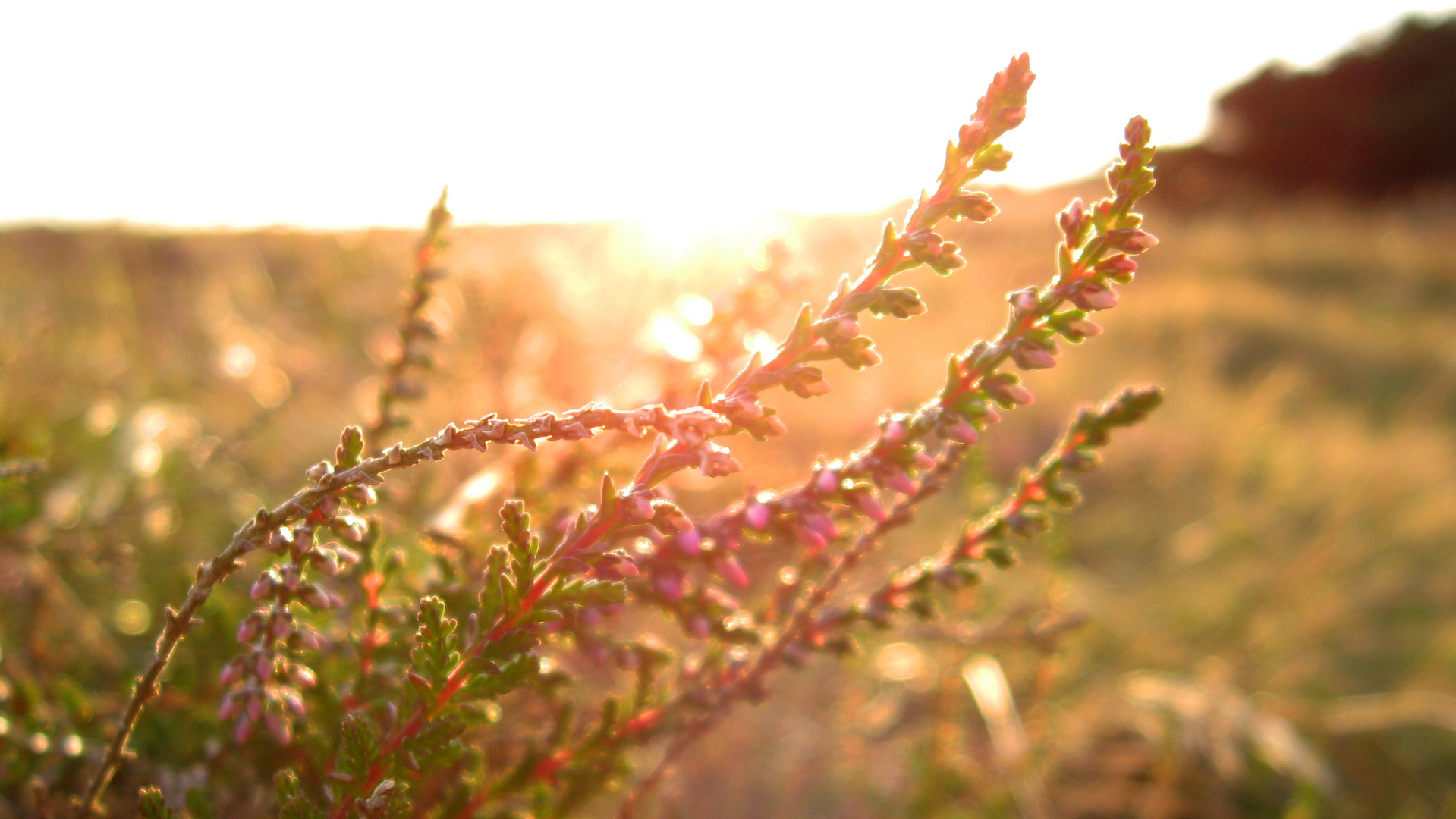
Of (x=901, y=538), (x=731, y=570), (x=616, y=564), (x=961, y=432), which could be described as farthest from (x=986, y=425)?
(x=901, y=538)

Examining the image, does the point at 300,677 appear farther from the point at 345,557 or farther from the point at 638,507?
the point at 638,507

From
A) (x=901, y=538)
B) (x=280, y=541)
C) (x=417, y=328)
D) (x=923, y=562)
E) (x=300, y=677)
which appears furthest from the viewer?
(x=901, y=538)

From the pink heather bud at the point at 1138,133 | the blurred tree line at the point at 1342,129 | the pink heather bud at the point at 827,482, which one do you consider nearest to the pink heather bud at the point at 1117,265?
the pink heather bud at the point at 1138,133

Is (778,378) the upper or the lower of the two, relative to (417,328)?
lower

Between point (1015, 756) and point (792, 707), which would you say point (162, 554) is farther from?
point (1015, 756)

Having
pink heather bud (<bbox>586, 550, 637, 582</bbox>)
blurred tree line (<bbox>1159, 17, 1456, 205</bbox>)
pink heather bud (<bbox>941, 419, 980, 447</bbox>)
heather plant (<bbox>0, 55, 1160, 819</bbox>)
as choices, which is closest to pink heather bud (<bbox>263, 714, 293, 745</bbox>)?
heather plant (<bbox>0, 55, 1160, 819</bbox>)

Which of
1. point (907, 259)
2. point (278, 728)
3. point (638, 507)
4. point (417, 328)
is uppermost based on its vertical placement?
point (417, 328)

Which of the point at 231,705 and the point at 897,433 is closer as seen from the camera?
the point at 231,705
